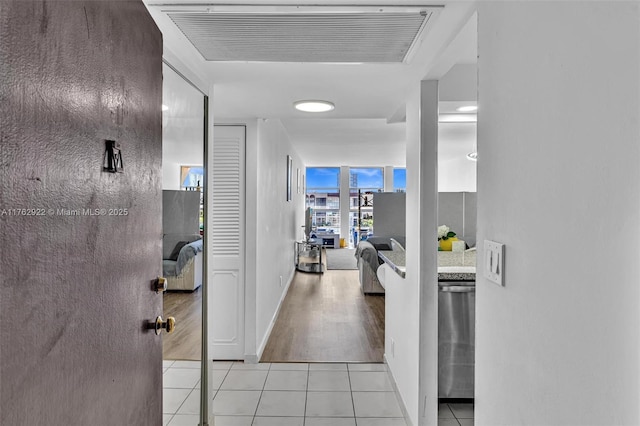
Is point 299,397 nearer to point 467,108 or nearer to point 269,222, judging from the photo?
point 269,222

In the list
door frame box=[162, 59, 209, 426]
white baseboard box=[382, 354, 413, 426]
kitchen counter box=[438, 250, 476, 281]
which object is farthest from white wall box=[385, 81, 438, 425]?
door frame box=[162, 59, 209, 426]

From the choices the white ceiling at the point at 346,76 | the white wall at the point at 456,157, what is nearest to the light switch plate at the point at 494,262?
the white ceiling at the point at 346,76

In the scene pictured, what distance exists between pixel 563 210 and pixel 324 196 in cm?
1079

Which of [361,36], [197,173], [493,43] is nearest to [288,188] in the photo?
[197,173]

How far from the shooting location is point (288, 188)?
5.89 meters

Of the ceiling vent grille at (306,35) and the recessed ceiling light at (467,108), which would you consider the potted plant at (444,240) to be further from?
the ceiling vent grille at (306,35)

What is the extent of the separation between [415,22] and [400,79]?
0.73m

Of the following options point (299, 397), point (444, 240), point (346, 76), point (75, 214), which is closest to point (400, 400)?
point (299, 397)

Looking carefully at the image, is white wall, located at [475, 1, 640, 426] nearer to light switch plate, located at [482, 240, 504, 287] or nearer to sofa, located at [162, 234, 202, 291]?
light switch plate, located at [482, 240, 504, 287]

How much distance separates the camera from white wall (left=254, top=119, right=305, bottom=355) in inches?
138

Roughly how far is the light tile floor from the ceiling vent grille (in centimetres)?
145

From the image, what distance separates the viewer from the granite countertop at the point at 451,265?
2617 millimetres

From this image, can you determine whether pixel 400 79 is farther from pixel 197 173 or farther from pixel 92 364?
pixel 92 364

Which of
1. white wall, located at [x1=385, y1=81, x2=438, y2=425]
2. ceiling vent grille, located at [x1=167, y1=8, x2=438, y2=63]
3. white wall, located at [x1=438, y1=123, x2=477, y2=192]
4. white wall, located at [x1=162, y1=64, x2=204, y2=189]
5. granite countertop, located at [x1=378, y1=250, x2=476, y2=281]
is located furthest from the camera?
white wall, located at [x1=438, y1=123, x2=477, y2=192]
